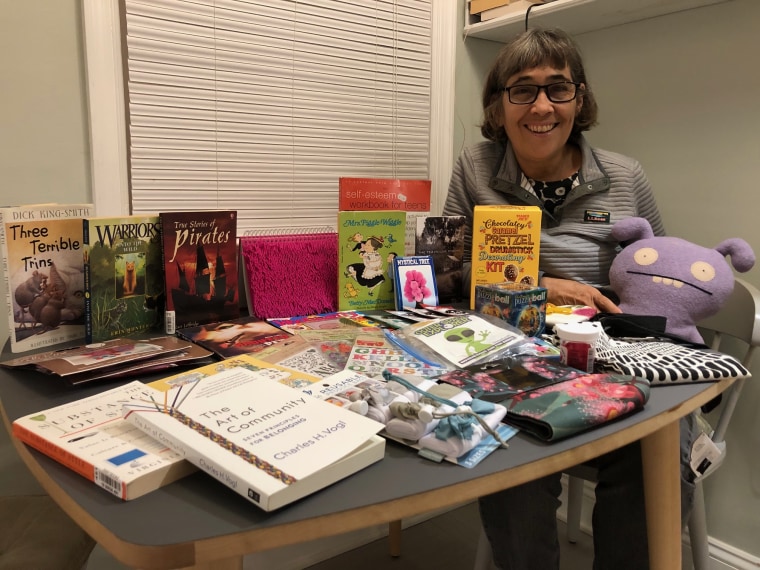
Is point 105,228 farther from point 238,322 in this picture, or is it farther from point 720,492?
point 720,492

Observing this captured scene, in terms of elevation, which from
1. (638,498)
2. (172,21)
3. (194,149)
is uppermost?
(172,21)

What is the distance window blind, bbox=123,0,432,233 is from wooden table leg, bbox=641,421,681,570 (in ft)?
3.67

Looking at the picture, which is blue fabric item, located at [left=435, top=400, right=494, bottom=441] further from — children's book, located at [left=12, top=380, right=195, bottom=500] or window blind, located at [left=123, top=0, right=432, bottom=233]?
window blind, located at [left=123, top=0, right=432, bottom=233]

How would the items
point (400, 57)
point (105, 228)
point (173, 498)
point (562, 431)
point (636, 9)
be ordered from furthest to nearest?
point (400, 57)
point (636, 9)
point (105, 228)
point (562, 431)
point (173, 498)

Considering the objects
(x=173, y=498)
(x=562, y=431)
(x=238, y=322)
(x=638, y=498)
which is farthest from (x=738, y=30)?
(x=173, y=498)

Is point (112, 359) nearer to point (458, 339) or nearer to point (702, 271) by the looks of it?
point (458, 339)

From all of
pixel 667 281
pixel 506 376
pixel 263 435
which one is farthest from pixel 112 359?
pixel 667 281

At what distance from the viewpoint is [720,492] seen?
1.73 m

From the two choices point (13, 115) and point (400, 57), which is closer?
point (13, 115)

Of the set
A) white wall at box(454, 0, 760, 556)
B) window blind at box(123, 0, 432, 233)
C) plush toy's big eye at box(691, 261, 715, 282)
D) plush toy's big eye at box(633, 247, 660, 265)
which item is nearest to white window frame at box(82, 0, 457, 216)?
window blind at box(123, 0, 432, 233)

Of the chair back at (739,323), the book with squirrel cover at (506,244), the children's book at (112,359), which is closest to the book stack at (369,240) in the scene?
the book with squirrel cover at (506,244)

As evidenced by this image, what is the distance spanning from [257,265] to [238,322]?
149mm

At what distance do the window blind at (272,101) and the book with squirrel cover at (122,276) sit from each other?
0.32m

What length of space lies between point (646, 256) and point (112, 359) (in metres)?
1.16
